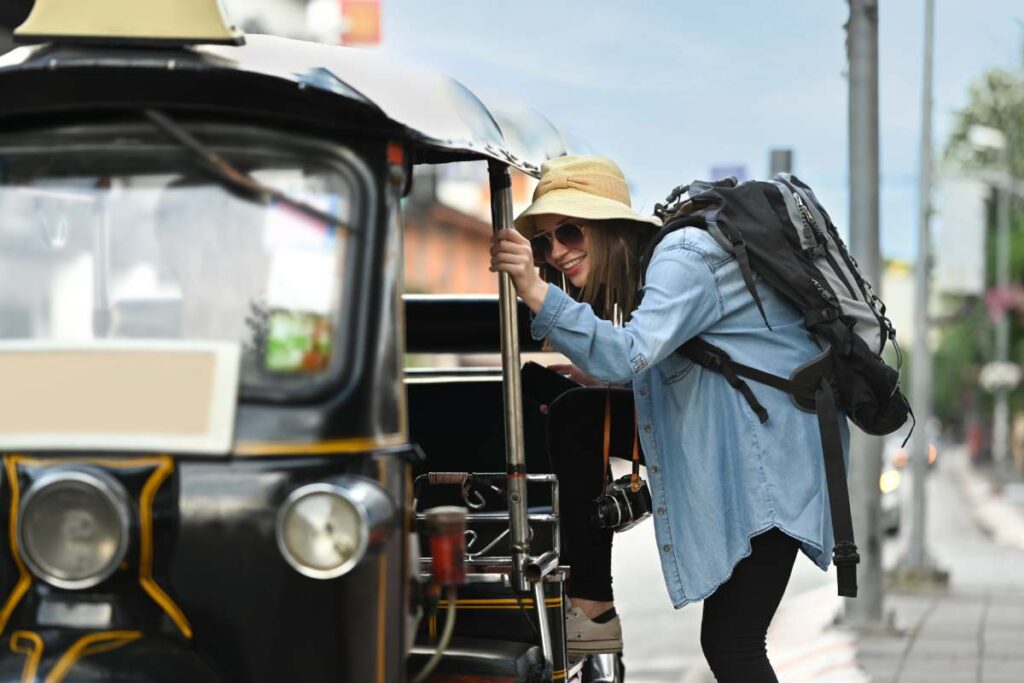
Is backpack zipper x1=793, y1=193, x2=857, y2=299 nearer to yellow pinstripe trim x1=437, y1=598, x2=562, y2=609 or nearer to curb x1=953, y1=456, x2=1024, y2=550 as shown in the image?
yellow pinstripe trim x1=437, y1=598, x2=562, y2=609

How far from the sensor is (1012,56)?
3762 cm

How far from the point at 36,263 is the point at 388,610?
107cm

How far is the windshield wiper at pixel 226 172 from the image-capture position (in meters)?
3.43

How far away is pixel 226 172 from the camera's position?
3445mm

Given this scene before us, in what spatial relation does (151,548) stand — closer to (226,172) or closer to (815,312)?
(226,172)

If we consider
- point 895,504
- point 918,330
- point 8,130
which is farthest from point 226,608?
point 895,504

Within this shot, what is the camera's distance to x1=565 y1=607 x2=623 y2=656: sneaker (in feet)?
15.7

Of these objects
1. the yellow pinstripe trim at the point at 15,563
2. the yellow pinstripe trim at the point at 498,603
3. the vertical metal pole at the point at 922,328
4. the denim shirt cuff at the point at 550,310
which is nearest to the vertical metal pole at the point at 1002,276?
the vertical metal pole at the point at 922,328

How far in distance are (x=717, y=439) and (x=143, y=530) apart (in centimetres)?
151

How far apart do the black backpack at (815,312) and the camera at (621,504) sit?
0.65 m

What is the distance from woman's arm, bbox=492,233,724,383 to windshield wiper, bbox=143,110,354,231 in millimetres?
684

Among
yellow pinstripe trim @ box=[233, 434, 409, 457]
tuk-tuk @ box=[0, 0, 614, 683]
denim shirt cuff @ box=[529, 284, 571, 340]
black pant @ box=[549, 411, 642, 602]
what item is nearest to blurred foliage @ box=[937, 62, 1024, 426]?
black pant @ box=[549, 411, 642, 602]

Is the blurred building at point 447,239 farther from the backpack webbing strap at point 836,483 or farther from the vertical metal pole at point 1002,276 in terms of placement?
the backpack webbing strap at point 836,483

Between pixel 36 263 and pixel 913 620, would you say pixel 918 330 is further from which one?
pixel 36 263
